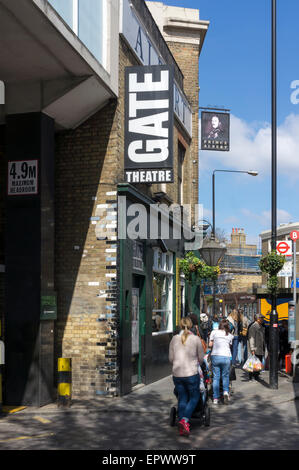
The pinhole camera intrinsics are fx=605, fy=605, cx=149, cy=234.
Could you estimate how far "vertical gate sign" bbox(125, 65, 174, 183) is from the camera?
1245 centimetres

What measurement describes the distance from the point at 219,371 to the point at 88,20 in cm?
705

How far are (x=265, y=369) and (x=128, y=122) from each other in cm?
934

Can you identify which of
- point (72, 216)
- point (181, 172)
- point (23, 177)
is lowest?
point (72, 216)

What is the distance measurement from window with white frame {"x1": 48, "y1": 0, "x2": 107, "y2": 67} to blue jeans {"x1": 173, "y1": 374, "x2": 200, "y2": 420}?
6.10 m

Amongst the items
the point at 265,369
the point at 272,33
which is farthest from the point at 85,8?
the point at 265,369

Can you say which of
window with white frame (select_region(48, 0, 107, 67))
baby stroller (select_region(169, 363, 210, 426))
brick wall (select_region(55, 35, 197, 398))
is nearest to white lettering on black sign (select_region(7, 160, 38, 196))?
brick wall (select_region(55, 35, 197, 398))

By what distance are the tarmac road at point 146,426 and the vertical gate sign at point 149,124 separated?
4.57 metres

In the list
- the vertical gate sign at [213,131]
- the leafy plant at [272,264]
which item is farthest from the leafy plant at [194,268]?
the vertical gate sign at [213,131]

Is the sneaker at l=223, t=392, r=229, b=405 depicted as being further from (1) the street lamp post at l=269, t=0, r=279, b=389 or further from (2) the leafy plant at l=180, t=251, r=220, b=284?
(2) the leafy plant at l=180, t=251, r=220, b=284

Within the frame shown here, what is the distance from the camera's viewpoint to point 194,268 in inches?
709

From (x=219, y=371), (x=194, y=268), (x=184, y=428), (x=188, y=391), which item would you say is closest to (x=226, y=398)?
(x=219, y=371)

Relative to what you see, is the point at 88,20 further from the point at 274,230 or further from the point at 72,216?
the point at 274,230
